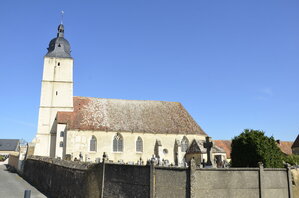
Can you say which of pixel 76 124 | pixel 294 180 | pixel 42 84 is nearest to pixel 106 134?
pixel 76 124

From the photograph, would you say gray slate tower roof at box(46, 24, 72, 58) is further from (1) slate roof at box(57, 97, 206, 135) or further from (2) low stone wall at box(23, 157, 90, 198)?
(2) low stone wall at box(23, 157, 90, 198)

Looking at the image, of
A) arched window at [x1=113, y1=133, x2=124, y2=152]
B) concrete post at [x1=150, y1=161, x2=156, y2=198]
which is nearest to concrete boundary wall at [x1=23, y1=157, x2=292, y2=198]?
concrete post at [x1=150, y1=161, x2=156, y2=198]

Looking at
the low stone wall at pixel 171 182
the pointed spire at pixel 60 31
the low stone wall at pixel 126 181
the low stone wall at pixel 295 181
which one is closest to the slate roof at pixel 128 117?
the pointed spire at pixel 60 31

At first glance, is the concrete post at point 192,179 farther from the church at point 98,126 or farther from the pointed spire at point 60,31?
the pointed spire at point 60,31

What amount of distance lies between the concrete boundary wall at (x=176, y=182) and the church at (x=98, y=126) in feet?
64.4

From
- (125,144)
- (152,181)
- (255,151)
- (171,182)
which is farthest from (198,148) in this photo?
(152,181)

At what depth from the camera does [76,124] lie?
111ft

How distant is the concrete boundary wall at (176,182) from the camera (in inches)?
422

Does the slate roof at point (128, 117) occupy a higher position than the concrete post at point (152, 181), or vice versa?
the slate roof at point (128, 117)

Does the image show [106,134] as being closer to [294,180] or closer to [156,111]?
[156,111]

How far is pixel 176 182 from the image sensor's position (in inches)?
424

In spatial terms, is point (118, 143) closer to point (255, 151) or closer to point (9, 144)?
point (255, 151)

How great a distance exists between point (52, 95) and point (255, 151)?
2805cm

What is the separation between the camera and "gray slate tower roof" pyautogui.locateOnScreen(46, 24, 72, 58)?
3814 centimetres
